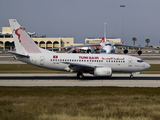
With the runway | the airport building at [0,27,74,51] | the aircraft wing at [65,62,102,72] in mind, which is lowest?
the runway

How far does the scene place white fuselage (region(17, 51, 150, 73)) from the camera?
32688 millimetres

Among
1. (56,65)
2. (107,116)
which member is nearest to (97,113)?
(107,116)

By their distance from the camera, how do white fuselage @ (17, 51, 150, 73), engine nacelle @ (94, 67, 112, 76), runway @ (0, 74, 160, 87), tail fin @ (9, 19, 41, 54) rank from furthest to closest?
tail fin @ (9, 19, 41, 54) → white fuselage @ (17, 51, 150, 73) → engine nacelle @ (94, 67, 112, 76) → runway @ (0, 74, 160, 87)

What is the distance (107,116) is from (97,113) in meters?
0.70

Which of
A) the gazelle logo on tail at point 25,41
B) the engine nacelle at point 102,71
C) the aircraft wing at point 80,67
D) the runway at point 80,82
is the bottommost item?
the runway at point 80,82

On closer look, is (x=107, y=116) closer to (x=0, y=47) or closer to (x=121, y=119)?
(x=121, y=119)

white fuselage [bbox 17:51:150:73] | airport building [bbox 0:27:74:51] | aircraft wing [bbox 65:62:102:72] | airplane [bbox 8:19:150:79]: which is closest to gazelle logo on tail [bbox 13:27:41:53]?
airplane [bbox 8:19:150:79]

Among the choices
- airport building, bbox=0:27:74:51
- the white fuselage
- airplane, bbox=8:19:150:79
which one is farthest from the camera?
airport building, bbox=0:27:74:51

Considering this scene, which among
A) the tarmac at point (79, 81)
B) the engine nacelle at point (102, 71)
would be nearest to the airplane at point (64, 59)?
the engine nacelle at point (102, 71)

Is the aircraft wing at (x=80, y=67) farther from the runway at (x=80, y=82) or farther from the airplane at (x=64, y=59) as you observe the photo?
the runway at (x=80, y=82)

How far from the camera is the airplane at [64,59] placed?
32.5 metres

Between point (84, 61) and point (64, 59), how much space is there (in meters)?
2.58

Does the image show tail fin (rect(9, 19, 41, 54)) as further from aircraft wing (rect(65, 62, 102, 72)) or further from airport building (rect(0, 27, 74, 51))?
airport building (rect(0, 27, 74, 51))

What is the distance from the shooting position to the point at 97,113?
13.1 metres
